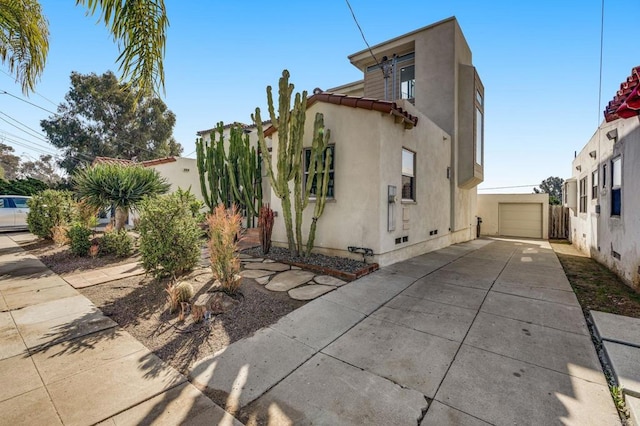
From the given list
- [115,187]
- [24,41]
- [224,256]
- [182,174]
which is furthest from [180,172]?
[224,256]

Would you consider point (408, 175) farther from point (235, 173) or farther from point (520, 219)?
point (520, 219)

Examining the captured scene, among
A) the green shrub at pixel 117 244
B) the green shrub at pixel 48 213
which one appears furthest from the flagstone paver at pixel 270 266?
the green shrub at pixel 48 213

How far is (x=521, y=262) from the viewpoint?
7.84m

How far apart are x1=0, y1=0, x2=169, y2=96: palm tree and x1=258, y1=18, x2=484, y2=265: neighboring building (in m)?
3.77

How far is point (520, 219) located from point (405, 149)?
1368cm

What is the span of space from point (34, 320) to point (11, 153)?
57298mm

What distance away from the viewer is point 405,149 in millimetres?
7660

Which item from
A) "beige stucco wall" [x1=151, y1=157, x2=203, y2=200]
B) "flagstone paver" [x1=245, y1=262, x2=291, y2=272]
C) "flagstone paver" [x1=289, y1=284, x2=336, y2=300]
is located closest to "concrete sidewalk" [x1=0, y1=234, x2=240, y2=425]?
"flagstone paver" [x1=289, y1=284, x2=336, y2=300]

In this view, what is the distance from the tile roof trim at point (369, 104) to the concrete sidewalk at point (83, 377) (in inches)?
244

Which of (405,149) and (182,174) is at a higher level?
(182,174)

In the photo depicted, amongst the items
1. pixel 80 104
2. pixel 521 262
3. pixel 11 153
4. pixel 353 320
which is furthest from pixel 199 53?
pixel 11 153

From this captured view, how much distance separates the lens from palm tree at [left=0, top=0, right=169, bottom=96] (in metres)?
4.52

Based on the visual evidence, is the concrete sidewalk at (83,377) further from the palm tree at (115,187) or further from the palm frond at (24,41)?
the palm frond at (24,41)

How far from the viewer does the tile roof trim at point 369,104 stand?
6309 millimetres
